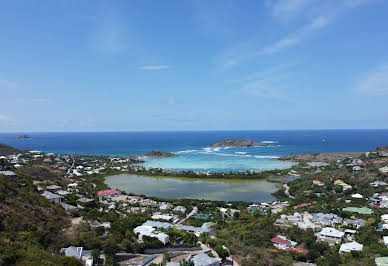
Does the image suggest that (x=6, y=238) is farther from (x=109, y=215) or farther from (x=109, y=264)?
(x=109, y=215)

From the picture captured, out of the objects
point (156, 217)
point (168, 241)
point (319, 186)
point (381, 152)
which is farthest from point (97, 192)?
point (381, 152)

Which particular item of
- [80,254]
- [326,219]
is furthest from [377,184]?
[80,254]

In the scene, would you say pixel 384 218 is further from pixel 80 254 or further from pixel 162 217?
pixel 80 254

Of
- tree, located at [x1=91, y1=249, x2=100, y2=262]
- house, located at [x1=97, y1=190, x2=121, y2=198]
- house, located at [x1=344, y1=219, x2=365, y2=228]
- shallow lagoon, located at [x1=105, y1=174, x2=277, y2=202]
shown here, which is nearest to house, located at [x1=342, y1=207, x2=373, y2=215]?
house, located at [x1=344, y1=219, x2=365, y2=228]

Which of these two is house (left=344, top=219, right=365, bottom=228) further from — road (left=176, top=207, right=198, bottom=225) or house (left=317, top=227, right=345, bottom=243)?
road (left=176, top=207, right=198, bottom=225)

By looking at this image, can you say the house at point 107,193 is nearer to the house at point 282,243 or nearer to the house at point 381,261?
the house at point 282,243

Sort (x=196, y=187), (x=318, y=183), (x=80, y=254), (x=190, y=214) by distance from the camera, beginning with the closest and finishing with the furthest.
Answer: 1. (x=80, y=254)
2. (x=190, y=214)
3. (x=318, y=183)
4. (x=196, y=187)

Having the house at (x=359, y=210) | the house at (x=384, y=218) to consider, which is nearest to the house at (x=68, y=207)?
the house at (x=359, y=210)
